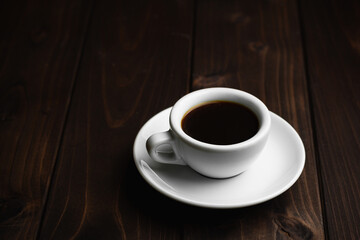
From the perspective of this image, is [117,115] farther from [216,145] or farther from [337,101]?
[337,101]

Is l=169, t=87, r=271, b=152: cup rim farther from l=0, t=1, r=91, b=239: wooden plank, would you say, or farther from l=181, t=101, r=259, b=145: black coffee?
l=0, t=1, r=91, b=239: wooden plank

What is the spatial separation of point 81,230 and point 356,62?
68 cm

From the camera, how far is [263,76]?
3.15ft

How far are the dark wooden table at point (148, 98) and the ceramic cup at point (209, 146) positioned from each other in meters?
0.07

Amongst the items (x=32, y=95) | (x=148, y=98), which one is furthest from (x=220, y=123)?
(x=32, y=95)

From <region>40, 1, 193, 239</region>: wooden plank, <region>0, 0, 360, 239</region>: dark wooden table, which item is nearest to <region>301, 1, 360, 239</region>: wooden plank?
<region>0, 0, 360, 239</region>: dark wooden table

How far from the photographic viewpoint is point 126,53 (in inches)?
40.7

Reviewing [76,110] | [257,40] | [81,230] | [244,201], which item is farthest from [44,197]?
[257,40]

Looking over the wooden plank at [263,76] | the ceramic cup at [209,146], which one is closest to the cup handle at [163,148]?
the ceramic cup at [209,146]

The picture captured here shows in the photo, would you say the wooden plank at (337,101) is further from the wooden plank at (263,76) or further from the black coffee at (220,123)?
the black coffee at (220,123)

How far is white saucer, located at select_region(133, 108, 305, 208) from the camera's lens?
0.63 m

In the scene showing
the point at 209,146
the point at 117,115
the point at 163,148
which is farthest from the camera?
the point at 117,115

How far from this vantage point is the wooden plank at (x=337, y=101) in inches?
27.0

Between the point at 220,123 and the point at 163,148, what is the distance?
0.11 m
